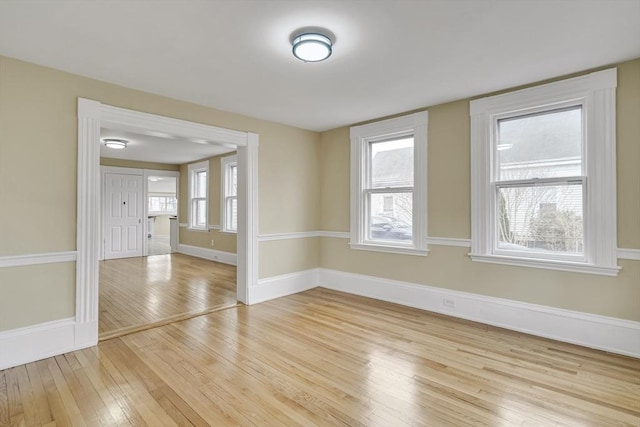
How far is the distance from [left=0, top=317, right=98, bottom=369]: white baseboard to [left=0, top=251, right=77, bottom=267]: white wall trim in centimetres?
54

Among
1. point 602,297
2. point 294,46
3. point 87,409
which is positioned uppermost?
point 294,46

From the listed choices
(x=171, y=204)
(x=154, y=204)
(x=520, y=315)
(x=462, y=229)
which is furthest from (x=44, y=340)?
(x=171, y=204)

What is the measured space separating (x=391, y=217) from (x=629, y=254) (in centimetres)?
245

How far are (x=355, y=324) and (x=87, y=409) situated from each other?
2400 millimetres

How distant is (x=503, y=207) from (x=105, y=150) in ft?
25.5

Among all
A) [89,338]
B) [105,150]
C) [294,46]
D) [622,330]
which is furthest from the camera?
[105,150]

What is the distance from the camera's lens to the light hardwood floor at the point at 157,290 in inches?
146

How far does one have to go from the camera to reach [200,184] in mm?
8328

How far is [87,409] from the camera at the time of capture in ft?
6.59

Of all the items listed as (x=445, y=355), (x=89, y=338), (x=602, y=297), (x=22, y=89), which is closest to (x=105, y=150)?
(x=22, y=89)

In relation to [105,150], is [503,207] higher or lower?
lower

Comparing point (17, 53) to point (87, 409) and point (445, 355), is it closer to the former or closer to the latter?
point (87, 409)

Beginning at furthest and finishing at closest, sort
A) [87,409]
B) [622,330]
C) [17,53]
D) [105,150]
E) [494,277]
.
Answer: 1. [105,150]
2. [494,277]
3. [622,330]
4. [17,53]
5. [87,409]

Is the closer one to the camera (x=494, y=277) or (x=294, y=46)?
(x=294, y=46)
